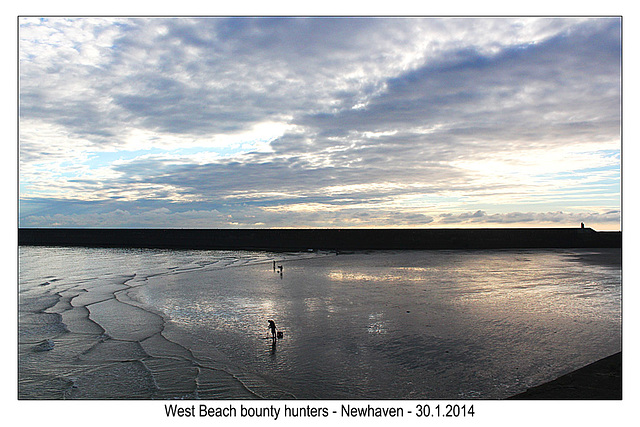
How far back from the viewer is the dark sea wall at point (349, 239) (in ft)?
178

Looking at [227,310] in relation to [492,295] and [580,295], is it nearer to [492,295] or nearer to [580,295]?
[492,295]

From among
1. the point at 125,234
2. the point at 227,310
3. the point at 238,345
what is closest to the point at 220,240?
the point at 125,234

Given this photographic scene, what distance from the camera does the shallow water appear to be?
719 centimetres

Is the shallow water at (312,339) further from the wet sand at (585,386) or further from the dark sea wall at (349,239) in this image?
the dark sea wall at (349,239)

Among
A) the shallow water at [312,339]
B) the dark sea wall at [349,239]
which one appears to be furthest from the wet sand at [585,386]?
the dark sea wall at [349,239]

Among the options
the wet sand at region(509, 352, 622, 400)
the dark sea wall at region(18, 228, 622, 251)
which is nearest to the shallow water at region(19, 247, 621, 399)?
the wet sand at region(509, 352, 622, 400)

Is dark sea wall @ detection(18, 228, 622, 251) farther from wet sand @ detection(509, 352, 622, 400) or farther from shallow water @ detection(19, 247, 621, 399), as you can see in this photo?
wet sand @ detection(509, 352, 622, 400)

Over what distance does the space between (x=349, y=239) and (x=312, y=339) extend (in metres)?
49.4

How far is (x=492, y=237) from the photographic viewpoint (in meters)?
56.4

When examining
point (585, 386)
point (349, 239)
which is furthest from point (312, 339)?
point (349, 239)

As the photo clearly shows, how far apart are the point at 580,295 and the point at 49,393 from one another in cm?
1732

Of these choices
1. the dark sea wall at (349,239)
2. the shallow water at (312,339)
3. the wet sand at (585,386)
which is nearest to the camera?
the wet sand at (585,386)

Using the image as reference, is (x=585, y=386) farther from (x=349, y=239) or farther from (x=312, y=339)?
(x=349, y=239)

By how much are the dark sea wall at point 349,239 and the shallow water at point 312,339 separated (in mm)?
37219
